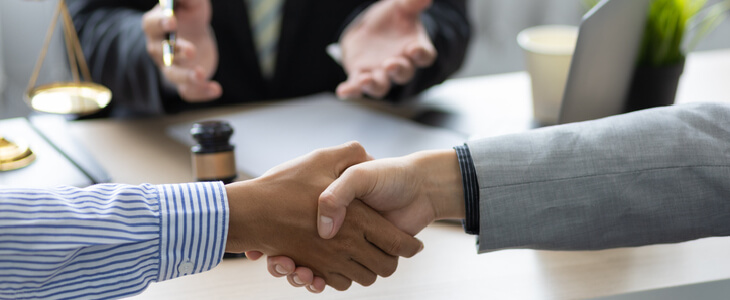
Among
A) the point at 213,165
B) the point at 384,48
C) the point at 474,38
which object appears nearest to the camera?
the point at 213,165

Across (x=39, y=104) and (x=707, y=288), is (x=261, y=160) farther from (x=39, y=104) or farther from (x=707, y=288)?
(x=707, y=288)

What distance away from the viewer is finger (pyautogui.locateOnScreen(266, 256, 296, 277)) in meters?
0.84

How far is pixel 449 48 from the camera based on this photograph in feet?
5.75

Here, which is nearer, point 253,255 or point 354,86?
point 253,255

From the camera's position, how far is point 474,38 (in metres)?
2.39

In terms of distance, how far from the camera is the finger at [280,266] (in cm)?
84

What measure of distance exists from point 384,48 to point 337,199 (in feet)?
2.23

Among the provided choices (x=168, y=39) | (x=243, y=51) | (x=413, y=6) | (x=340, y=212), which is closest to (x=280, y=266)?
(x=340, y=212)

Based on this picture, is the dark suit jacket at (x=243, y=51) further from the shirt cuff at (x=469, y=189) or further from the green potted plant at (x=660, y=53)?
the shirt cuff at (x=469, y=189)

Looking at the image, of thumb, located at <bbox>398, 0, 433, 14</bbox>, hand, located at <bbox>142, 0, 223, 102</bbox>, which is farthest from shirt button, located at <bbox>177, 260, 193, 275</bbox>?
thumb, located at <bbox>398, 0, 433, 14</bbox>

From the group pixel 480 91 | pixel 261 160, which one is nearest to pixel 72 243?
pixel 261 160

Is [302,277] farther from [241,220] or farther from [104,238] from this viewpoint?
[104,238]

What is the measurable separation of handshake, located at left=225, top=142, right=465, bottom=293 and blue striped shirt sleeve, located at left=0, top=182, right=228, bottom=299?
5 centimetres

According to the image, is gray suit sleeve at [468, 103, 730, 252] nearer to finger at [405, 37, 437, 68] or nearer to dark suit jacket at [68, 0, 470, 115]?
finger at [405, 37, 437, 68]
